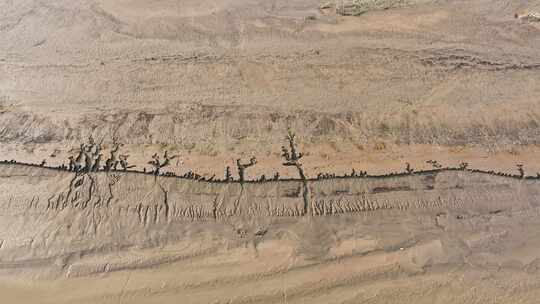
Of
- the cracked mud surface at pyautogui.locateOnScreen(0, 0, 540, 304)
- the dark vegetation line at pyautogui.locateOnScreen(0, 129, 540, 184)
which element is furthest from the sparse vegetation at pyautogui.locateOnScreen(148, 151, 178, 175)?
the cracked mud surface at pyautogui.locateOnScreen(0, 0, 540, 304)

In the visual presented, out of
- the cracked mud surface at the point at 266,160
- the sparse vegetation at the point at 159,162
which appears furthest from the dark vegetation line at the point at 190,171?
the cracked mud surface at the point at 266,160

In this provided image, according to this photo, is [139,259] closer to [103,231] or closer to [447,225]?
[103,231]

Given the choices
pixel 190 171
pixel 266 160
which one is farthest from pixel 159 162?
pixel 266 160

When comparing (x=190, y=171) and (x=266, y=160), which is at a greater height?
(x=266, y=160)

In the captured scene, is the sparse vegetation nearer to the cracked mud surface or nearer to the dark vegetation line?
the dark vegetation line

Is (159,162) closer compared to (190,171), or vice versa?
(190,171)

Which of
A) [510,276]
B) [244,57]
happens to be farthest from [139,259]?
[510,276]

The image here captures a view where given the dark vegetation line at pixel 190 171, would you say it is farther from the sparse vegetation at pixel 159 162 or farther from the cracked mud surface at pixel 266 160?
the cracked mud surface at pixel 266 160

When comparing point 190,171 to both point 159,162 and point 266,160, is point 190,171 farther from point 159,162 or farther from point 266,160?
point 266,160
